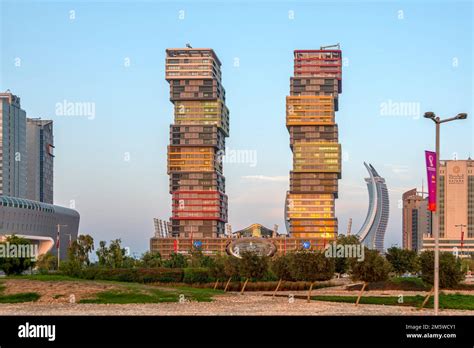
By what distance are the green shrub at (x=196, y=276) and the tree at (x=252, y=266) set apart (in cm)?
1644

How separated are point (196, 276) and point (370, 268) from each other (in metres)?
43.6

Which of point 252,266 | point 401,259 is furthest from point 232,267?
point 401,259

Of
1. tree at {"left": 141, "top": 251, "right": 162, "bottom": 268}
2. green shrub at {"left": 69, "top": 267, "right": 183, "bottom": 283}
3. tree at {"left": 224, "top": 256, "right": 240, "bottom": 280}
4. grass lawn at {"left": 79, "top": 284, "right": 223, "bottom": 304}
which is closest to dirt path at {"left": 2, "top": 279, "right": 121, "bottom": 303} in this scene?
grass lawn at {"left": 79, "top": 284, "right": 223, "bottom": 304}

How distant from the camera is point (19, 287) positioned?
76688 millimetres

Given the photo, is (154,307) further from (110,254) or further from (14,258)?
(110,254)

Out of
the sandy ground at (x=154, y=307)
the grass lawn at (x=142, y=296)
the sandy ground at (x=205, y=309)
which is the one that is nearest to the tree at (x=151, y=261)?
the sandy ground at (x=154, y=307)

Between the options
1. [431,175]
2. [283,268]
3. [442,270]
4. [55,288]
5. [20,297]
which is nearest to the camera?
[431,175]

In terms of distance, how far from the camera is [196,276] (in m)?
108

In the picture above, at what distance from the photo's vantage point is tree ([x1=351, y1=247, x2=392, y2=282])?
226 ft

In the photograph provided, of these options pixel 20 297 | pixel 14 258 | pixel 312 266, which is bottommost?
pixel 20 297
